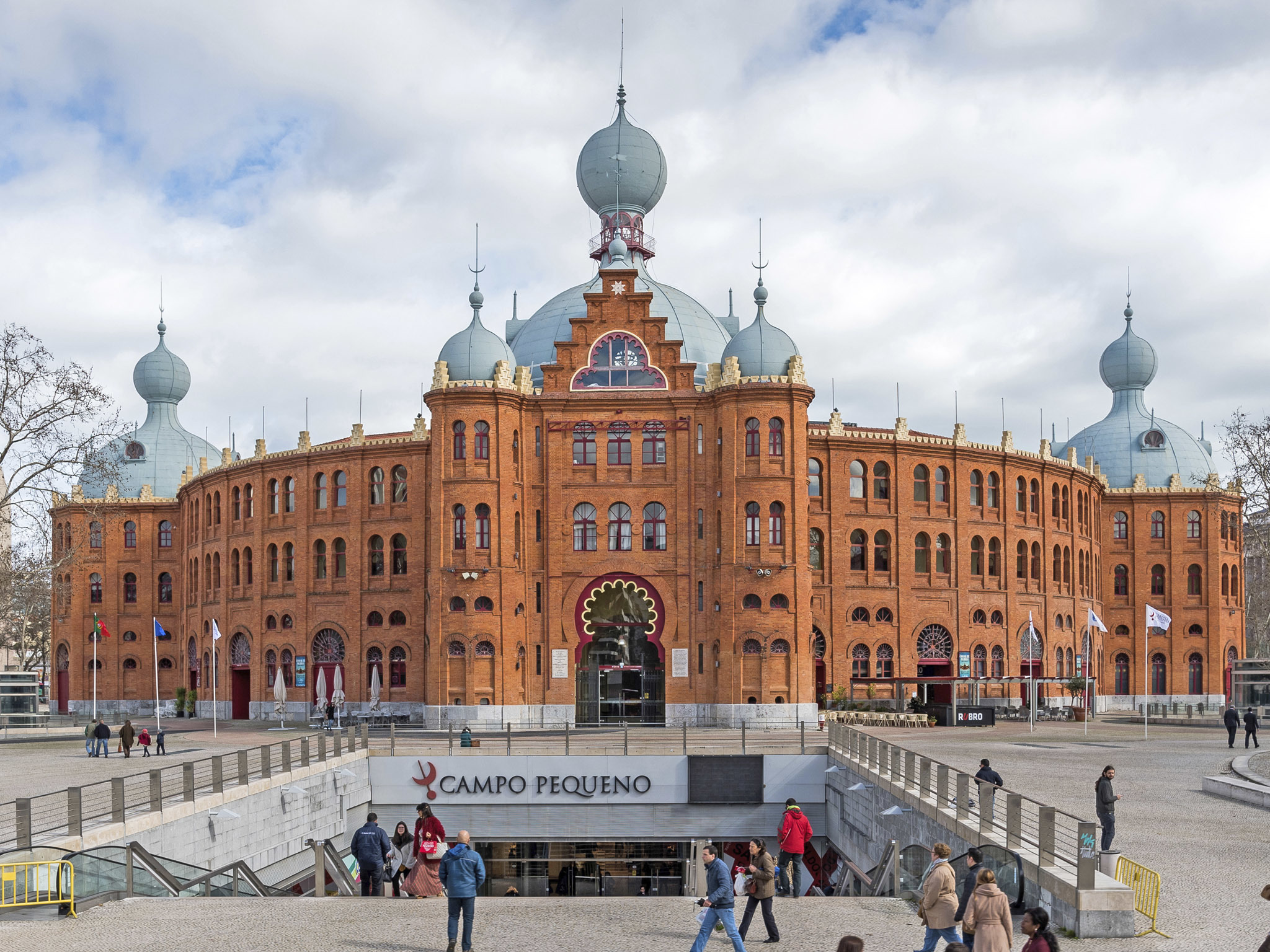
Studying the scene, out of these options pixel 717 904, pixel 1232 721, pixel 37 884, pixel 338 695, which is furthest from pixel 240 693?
pixel 717 904

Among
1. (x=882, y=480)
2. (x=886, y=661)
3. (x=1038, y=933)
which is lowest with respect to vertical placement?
(x=886, y=661)

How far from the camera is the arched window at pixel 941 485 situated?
65875 millimetres

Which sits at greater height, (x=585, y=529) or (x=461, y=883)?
(x=585, y=529)

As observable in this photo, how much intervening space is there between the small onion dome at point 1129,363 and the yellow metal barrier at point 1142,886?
2867 inches

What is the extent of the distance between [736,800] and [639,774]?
308cm

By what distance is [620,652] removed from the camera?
193ft

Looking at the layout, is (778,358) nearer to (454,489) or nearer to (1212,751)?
(454,489)

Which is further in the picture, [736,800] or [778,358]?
[778,358]

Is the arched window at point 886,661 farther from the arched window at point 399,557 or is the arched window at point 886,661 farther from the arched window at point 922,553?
the arched window at point 399,557

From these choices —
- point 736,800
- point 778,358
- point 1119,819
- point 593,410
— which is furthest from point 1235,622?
point 1119,819

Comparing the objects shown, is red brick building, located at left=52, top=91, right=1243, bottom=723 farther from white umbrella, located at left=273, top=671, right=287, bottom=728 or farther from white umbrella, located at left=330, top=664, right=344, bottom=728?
white umbrella, located at left=273, top=671, right=287, bottom=728

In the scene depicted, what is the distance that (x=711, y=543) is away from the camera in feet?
191

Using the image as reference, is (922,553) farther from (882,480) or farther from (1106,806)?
(1106,806)

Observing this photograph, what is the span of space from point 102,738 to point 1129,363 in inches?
2668
